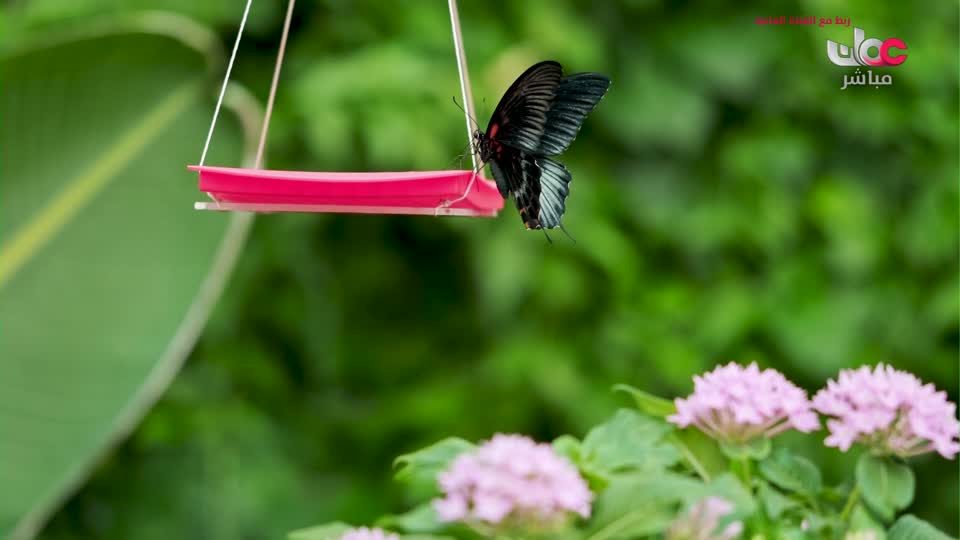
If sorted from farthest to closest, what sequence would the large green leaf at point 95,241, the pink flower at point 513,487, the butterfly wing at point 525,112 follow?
the large green leaf at point 95,241 < the butterfly wing at point 525,112 < the pink flower at point 513,487

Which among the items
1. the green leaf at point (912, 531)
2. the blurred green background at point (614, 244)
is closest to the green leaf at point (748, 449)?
the green leaf at point (912, 531)

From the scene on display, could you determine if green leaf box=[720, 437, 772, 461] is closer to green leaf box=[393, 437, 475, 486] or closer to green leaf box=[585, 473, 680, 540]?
green leaf box=[585, 473, 680, 540]

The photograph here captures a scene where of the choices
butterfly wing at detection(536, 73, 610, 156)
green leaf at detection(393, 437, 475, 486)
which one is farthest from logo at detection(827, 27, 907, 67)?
green leaf at detection(393, 437, 475, 486)

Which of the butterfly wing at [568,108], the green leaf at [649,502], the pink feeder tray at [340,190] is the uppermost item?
the butterfly wing at [568,108]

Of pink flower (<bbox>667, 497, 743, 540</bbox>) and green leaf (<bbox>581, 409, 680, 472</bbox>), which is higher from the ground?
green leaf (<bbox>581, 409, 680, 472</bbox>)

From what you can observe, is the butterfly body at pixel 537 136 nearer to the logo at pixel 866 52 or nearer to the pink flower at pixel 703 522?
the pink flower at pixel 703 522

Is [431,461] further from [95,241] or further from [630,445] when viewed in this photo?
[95,241]
